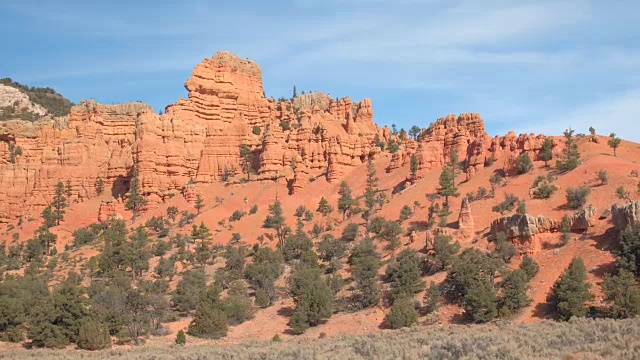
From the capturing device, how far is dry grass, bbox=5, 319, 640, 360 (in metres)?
19.9

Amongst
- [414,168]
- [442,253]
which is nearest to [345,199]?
[414,168]

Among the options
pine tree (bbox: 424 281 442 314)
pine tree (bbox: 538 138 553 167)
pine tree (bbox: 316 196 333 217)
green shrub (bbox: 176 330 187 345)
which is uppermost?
pine tree (bbox: 538 138 553 167)

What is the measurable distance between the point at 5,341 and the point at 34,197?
41547 millimetres

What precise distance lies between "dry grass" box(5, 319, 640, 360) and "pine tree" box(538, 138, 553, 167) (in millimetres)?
28790

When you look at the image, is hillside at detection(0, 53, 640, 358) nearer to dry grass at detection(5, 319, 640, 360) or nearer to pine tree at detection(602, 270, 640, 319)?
pine tree at detection(602, 270, 640, 319)

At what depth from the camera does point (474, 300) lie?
3594 centimetres

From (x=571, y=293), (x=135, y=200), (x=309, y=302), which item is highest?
(x=135, y=200)

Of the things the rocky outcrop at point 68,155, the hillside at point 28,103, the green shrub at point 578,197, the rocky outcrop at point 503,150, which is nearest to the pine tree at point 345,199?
the rocky outcrop at point 503,150

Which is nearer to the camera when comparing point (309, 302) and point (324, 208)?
point (309, 302)

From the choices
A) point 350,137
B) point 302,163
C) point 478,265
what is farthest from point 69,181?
point 478,265

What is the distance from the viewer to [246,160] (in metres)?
74.1

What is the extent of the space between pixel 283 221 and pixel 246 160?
15.4 metres

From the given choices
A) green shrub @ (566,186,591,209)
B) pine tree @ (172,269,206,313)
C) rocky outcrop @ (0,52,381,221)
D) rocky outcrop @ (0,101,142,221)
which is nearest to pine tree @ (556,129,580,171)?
green shrub @ (566,186,591,209)

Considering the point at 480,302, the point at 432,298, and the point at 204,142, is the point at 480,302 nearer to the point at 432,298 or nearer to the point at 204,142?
the point at 432,298
